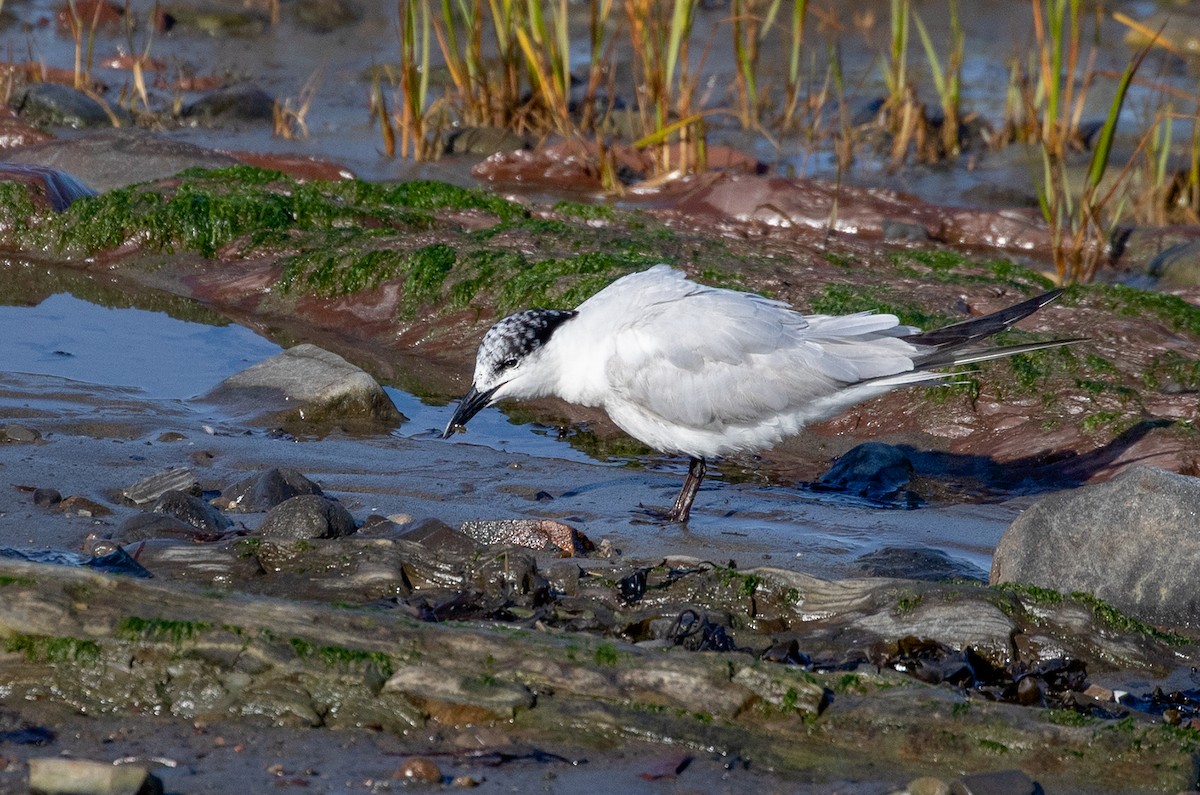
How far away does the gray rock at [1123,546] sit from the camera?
14.3ft

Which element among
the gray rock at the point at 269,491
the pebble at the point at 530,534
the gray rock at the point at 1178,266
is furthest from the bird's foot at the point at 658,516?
the gray rock at the point at 1178,266

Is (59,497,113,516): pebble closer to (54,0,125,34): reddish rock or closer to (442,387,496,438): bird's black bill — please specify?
(442,387,496,438): bird's black bill

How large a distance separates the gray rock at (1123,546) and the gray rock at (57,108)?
9720 mm

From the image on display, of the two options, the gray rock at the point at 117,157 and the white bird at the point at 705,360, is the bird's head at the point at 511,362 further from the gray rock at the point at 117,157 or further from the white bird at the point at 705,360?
the gray rock at the point at 117,157

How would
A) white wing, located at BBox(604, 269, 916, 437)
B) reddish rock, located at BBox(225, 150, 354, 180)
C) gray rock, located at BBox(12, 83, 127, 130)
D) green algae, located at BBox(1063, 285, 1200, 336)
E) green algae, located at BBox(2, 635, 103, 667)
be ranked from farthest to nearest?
gray rock, located at BBox(12, 83, 127, 130), reddish rock, located at BBox(225, 150, 354, 180), green algae, located at BBox(1063, 285, 1200, 336), white wing, located at BBox(604, 269, 916, 437), green algae, located at BBox(2, 635, 103, 667)

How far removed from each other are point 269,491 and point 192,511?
37cm

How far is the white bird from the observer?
214 inches

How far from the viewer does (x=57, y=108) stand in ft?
39.7

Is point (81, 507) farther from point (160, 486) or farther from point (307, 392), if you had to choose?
point (307, 392)

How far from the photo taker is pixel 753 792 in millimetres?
2990

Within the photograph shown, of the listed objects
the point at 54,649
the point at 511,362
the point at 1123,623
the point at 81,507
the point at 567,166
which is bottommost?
the point at 567,166

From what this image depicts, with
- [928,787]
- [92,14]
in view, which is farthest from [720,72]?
[928,787]

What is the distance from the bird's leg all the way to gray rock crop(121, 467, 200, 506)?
172 cm

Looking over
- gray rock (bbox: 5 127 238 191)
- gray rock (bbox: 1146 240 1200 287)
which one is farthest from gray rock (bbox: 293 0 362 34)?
gray rock (bbox: 1146 240 1200 287)
